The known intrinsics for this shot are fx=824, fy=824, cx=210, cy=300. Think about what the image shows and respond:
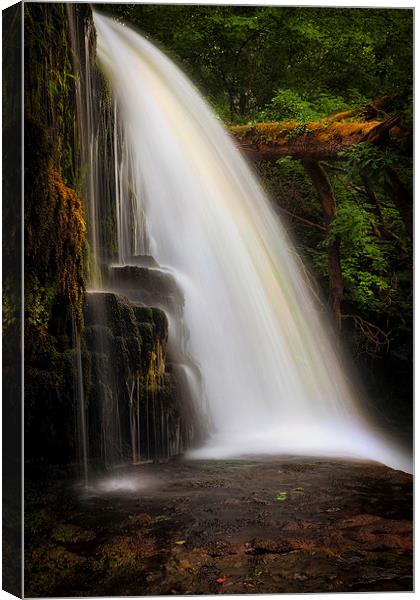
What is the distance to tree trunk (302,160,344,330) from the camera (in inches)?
240

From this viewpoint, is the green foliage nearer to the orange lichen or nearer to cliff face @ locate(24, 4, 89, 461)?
cliff face @ locate(24, 4, 89, 461)

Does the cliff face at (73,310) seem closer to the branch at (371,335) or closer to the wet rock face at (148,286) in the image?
the wet rock face at (148,286)

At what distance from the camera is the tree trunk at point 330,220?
6098mm

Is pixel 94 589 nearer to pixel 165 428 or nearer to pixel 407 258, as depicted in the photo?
pixel 165 428

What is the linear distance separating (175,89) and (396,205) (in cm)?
184

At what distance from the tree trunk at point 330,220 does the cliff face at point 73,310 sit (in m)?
1.38

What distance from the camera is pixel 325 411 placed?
5.99 meters

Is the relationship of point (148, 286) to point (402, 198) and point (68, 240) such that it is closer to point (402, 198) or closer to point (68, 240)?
point (68, 240)

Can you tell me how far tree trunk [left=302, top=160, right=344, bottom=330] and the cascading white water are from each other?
0.19 meters

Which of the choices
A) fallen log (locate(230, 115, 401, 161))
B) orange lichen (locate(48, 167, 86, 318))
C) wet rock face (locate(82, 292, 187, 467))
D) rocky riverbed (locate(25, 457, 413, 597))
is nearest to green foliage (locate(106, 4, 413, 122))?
fallen log (locate(230, 115, 401, 161))

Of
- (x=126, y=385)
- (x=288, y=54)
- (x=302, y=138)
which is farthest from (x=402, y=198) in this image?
(x=126, y=385)

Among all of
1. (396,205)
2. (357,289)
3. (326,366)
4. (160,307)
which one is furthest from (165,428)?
(396,205)

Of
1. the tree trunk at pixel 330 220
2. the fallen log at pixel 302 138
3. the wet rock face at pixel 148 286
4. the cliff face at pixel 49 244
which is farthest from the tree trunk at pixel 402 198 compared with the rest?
the cliff face at pixel 49 244

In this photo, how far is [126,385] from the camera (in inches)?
218
